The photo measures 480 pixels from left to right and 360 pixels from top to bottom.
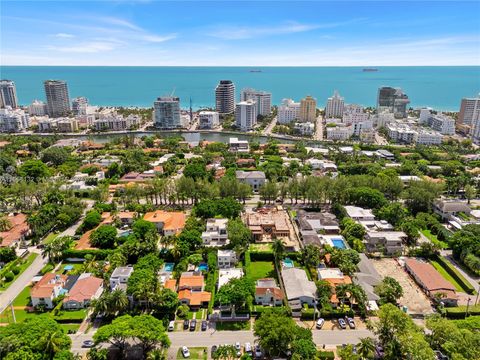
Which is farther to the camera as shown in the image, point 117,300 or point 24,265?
point 24,265

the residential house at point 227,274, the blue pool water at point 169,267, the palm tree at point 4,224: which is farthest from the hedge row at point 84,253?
the residential house at point 227,274

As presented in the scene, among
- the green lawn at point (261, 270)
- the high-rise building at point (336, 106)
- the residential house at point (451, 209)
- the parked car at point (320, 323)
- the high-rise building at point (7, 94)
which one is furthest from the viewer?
the high-rise building at point (7, 94)

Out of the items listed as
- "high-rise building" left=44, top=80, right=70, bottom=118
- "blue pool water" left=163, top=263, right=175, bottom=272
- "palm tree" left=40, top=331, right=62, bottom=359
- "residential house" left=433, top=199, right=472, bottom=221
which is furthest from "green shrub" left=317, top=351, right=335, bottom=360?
"high-rise building" left=44, top=80, right=70, bottom=118

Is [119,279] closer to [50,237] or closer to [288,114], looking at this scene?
[50,237]

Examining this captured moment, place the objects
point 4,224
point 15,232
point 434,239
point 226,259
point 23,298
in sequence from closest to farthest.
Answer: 1. point 23,298
2. point 226,259
3. point 15,232
4. point 434,239
5. point 4,224

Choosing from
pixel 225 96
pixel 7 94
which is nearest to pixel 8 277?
pixel 225 96

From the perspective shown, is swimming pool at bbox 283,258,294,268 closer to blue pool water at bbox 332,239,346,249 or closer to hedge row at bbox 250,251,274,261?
hedge row at bbox 250,251,274,261

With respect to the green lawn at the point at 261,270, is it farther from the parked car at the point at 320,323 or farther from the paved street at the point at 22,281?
the paved street at the point at 22,281
